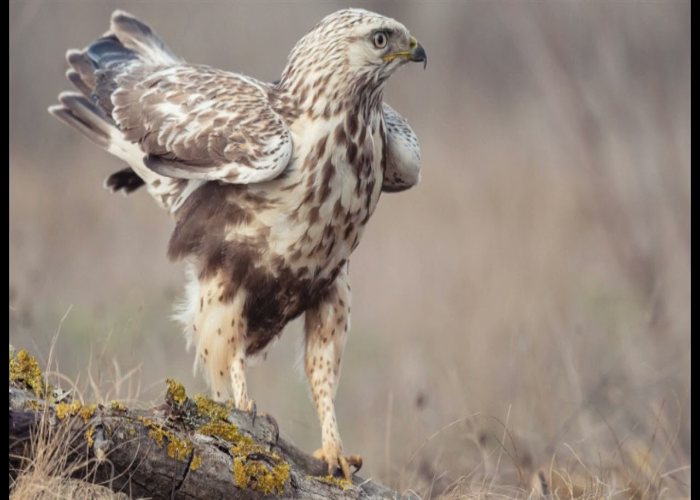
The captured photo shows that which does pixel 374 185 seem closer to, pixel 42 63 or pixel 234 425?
pixel 234 425

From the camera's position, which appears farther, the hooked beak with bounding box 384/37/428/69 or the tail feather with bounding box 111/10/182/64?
the tail feather with bounding box 111/10/182/64

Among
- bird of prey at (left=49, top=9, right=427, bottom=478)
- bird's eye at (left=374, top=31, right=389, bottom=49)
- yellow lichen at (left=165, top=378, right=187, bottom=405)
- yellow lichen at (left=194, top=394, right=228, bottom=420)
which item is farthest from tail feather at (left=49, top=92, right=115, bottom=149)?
yellow lichen at (left=165, top=378, right=187, bottom=405)

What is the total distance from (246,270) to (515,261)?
19.1ft

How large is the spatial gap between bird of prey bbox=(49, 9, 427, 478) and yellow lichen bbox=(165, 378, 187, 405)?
652mm

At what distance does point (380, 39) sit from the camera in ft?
14.0

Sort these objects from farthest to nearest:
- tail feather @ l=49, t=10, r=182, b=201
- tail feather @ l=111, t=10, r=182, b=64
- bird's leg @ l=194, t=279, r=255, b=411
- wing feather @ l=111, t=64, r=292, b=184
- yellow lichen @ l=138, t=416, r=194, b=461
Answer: tail feather @ l=111, t=10, r=182, b=64
tail feather @ l=49, t=10, r=182, b=201
bird's leg @ l=194, t=279, r=255, b=411
wing feather @ l=111, t=64, r=292, b=184
yellow lichen @ l=138, t=416, r=194, b=461

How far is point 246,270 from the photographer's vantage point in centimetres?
432

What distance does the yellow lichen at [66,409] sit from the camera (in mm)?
3041

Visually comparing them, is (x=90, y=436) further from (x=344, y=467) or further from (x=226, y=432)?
(x=344, y=467)

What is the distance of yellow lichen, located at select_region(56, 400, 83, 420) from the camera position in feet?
9.98

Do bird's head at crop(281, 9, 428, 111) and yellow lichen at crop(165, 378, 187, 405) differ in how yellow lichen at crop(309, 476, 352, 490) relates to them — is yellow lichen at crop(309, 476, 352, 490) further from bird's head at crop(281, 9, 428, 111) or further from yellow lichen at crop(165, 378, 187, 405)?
bird's head at crop(281, 9, 428, 111)

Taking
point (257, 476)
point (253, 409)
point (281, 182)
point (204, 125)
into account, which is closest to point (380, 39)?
point (281, 182)

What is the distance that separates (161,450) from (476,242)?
721 cm

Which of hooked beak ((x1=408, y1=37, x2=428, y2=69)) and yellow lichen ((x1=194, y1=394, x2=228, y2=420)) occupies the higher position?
hooked beak ((x1=408, y1=37, x2=428, y2=69))
